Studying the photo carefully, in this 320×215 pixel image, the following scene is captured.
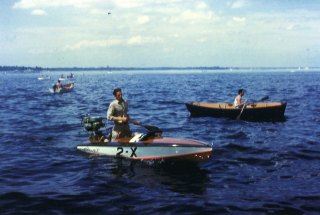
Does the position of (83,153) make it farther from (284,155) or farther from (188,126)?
(188,126)

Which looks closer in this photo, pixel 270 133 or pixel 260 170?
pixel 260 170

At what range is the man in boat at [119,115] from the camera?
14779 millimetres

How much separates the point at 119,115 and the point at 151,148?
2.02 meters

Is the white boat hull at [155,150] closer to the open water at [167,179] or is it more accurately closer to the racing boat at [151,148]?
the racing boat at [151,148]

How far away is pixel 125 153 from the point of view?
1466 cm

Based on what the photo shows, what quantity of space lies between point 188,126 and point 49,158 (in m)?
11.6

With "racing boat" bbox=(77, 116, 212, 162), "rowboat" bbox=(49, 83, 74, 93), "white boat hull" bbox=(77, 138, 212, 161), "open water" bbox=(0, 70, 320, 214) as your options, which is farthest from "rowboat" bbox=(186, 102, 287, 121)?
"rowboat" bbox=(49, 83, 74, 93)

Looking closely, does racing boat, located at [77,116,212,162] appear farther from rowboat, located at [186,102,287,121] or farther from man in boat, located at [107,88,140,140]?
rowboat, located at [186,102,287,121]

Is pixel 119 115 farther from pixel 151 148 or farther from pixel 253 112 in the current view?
pixel 253 112

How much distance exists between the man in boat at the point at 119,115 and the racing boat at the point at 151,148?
1.08 feet

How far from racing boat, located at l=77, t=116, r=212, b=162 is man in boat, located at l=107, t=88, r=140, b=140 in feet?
1.08

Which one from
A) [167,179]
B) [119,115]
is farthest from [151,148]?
[119,115]

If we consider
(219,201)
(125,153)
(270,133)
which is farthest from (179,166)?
(270,133)

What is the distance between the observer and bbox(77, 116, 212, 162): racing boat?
44.5ft
